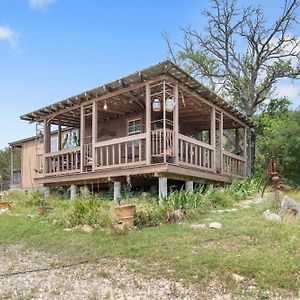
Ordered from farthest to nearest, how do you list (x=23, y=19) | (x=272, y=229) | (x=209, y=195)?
1. (x=209, y=195)
2. (x=23, y=19)
3. (x=272, y=229)

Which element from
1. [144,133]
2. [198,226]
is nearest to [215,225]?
[198,226]

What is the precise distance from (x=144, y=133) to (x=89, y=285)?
6.42m

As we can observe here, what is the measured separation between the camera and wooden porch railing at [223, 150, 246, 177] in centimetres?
1443

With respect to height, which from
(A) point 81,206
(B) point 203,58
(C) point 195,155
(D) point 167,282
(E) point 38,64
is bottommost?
(D) point 167,282

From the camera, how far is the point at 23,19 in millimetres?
9398

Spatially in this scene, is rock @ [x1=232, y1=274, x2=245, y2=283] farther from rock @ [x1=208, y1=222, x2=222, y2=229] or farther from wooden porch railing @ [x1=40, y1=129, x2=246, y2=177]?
A: wooden porch railing @ [x1=40, y1=129, x2=246, y2=177]

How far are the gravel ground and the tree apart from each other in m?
19.1

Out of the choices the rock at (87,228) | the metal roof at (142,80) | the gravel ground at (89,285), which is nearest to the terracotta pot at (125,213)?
the rock at (87,228)

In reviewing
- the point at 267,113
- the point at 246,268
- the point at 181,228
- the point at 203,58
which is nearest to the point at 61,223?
the point at 181,228

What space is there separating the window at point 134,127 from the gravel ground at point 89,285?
9.30m

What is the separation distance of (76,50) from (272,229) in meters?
8.35

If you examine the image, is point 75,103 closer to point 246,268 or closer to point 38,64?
point 38,64

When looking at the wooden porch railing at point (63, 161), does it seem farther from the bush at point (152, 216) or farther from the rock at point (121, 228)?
the rock at point (121, 228)

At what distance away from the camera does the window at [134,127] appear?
48.6 ft
